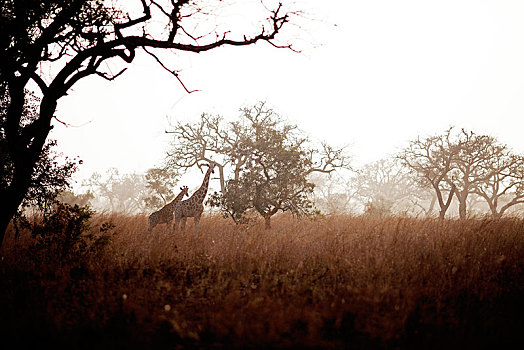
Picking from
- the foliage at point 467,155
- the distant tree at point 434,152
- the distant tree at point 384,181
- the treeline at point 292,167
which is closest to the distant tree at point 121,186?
the treeline at point 292,167

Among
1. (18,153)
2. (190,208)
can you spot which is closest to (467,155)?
(190,208)

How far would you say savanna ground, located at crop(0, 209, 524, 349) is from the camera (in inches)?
142

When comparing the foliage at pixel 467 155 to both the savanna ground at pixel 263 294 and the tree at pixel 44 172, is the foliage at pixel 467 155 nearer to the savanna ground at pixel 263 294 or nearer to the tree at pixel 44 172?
the savanna ground at pixel 263 294

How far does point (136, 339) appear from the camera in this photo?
351 cm

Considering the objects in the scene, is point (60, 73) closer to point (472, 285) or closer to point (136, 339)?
point (136, 339)

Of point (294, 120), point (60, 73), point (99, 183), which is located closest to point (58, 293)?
point (60, 73)

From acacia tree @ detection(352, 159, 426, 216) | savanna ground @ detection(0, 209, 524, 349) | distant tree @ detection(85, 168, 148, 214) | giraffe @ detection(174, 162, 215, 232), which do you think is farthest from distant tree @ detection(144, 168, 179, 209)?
acacia tree @ detection(352, 159, 426, 216)

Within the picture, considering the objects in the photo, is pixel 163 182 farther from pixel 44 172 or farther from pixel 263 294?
pixel 263 294

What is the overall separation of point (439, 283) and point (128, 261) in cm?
550

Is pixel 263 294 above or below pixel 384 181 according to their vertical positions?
below

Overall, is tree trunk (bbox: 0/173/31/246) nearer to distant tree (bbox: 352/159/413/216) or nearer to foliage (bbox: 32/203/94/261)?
foliage (bbox: 32/203/94/261)

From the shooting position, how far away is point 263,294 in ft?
15.1

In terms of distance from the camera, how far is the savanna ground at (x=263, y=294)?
11.9 ft

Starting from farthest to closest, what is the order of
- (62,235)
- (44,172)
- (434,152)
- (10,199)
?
(434,152) < (44,172) < (62,235) < (10,199)
